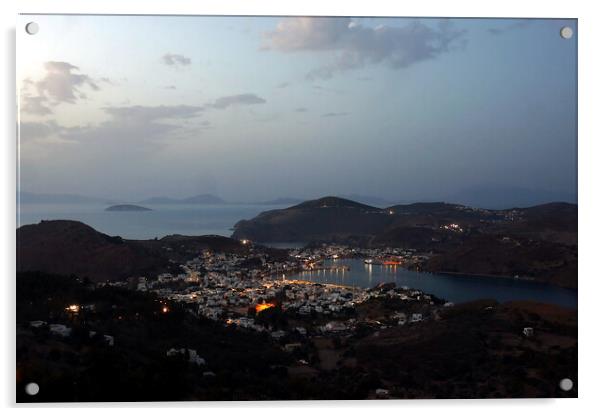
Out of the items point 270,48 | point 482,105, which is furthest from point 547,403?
point 270,48

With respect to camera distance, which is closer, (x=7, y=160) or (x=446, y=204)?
(x=7, y=160)

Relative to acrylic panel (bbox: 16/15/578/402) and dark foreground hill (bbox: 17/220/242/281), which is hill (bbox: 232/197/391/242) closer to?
acrylic panel (bbox: 16/15/578/402)

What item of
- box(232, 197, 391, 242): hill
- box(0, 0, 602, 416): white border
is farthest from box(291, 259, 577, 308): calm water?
box(0, 0, 602, 416): white border

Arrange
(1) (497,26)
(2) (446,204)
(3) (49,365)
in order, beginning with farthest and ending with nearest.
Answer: (2) (446,204) → (1) (497,26) → (3) (49,365)

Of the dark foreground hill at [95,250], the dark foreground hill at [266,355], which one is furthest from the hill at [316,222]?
the dark foreground hill at [266,355]

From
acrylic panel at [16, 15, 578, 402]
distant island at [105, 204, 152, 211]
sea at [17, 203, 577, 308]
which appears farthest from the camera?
distant island at [105, 204, 152, 211]

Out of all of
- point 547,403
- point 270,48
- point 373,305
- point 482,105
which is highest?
point 270,48

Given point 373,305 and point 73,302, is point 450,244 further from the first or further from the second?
point 73,302
